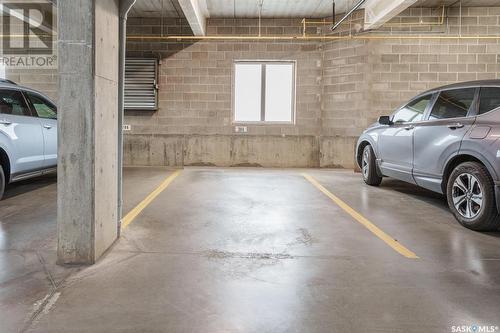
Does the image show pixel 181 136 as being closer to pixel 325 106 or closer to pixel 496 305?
pixel 325 106

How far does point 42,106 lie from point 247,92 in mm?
6091

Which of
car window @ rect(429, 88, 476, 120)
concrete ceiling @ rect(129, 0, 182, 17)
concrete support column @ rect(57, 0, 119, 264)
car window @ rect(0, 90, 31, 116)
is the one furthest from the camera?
concrete ceiling @ rect(129, 0, 182, 17)

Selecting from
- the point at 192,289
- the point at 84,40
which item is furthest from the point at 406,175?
the point at 84,40

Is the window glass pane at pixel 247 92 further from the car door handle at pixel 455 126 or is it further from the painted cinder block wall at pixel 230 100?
the car door handle at pixel 455 126

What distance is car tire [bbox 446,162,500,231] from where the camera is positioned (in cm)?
456

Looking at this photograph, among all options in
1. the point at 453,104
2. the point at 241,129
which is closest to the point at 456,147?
the point at 453,104

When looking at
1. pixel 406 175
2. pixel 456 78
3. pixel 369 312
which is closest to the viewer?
pixel 369 312

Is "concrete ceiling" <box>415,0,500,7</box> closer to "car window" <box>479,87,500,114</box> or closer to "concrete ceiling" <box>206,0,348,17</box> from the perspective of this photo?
"concrete ceiling" <box>206,0,348,17</box>

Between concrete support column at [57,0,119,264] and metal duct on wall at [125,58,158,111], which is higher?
metal duct on wall at [125,58,158,111]

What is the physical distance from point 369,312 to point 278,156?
30.3 feet

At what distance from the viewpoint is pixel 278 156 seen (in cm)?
1186

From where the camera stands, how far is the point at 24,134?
627cm

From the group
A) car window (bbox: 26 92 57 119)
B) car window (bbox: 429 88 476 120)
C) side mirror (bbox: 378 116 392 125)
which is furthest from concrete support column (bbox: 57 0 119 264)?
side mirror (bbox: 378 116 392 125)

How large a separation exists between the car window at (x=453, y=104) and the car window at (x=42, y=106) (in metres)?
6.18
